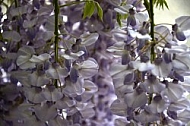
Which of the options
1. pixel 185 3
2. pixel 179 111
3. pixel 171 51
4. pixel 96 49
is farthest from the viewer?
pixel 185 3

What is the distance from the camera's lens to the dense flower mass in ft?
2.01

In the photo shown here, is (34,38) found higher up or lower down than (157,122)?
higher up

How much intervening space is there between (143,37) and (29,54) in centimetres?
18

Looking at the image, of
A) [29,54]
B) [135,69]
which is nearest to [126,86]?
[135,69]

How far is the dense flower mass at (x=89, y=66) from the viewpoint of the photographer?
2.01 feet

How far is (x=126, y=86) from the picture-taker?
630mm

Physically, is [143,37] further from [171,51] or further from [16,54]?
[16,54]

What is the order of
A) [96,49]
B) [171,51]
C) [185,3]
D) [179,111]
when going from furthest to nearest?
[185,3] → [96,49] → [179,111] → [171,51]

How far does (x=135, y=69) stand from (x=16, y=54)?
200 millimetres

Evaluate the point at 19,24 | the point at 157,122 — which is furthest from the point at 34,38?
the point at 157,122

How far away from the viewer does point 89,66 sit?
66cm

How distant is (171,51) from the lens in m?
0.58

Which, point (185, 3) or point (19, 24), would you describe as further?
point (185, 3)

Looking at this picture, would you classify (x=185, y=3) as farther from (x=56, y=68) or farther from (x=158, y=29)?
(x=56, y=68)
